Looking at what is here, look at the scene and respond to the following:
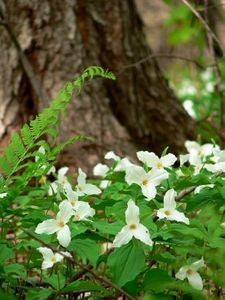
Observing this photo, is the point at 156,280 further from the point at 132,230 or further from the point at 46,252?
the point at 46,252

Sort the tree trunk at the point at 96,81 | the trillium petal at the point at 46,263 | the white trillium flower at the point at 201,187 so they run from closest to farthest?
1. the trillium petal at the point at 46,263
2. the white trillium flower at the point at 201,187
3. the tree trunk at the point at 96,81

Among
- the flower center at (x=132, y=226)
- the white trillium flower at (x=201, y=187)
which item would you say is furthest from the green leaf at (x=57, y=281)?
the white trillium flower at (x=201, y=187)

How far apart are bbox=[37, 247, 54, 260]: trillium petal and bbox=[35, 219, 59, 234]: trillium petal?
10cm

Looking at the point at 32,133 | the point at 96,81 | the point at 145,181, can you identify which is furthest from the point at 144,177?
the point at 96,81

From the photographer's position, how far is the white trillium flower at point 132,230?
1.73 m

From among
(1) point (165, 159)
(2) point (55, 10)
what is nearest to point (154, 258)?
(1) point (165, 159)

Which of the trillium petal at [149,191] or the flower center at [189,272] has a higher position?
the trillium petal at [149,191]

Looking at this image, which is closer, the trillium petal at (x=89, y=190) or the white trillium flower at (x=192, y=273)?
the white trillium flower at (x=192, y=273)

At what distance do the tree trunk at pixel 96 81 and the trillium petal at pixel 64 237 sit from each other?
74.3 inches

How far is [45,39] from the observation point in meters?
3.79

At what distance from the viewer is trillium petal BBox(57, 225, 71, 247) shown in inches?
70.1

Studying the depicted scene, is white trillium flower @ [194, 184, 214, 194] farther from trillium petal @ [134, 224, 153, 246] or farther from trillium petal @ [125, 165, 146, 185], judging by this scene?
trillium petal @ [134, 224, 153, 246]

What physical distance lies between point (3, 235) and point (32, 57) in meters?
1.95

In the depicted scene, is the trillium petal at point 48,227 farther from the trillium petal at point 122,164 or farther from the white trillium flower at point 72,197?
the trillium petal at point 122,164
